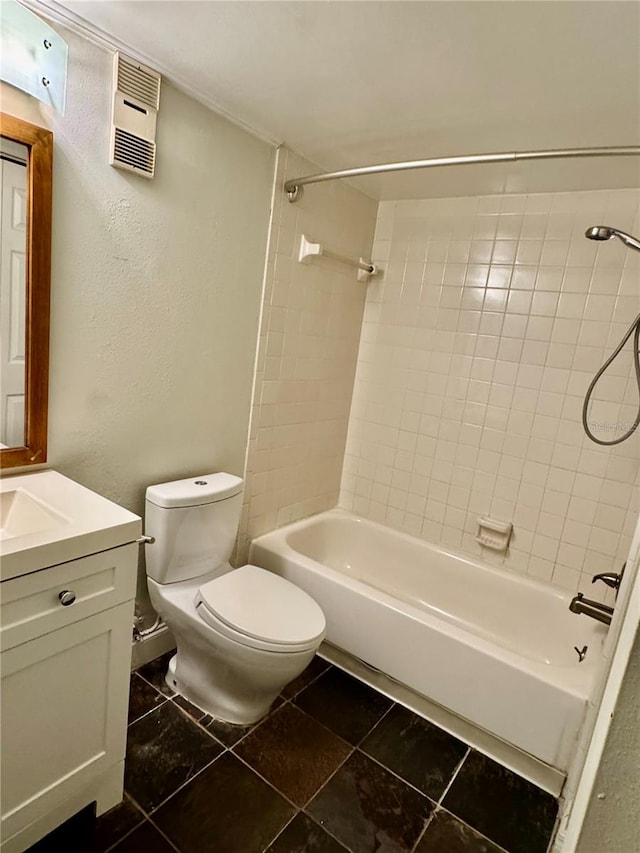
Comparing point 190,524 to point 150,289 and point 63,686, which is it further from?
point 150,289

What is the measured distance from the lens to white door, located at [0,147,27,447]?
4.19 ft

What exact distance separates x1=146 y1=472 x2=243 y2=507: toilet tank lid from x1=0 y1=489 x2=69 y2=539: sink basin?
1.47 ft

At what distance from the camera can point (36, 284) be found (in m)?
1.35

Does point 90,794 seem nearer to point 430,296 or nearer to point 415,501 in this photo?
point 415,501

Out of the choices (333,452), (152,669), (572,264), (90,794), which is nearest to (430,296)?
(572,264)

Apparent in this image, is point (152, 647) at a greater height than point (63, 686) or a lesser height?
lesser

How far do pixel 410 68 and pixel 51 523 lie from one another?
1560mm

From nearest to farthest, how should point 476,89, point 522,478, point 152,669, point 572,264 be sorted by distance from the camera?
point 476,89 → point 152,669 → point 572,264 → point 522,478

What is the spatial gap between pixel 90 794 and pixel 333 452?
5.92 ft

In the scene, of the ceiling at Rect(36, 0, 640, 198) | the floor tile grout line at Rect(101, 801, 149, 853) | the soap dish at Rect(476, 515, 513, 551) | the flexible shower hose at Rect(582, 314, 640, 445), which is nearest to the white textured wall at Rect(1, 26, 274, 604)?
the ceiling at Rect(36, 0, 640, 198)

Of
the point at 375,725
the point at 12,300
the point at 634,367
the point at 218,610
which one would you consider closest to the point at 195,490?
the point at 218,610

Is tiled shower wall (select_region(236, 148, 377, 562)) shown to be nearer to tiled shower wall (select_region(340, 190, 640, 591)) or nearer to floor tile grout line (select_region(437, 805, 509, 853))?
tiled shower wall (select_region(340, 190, 640, 591))

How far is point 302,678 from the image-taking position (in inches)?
79.0

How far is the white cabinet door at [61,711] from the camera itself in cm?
106
